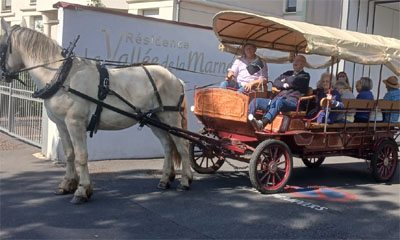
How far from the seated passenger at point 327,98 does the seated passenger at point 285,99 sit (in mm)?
357

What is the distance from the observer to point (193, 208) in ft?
20.3

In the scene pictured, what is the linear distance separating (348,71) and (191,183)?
8.12m

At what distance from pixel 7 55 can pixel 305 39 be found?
12.9 ft

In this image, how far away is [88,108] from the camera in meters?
6.27

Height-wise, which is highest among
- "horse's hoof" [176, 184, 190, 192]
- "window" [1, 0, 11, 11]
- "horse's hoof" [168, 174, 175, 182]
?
"window" [1, 0, 11, 11]

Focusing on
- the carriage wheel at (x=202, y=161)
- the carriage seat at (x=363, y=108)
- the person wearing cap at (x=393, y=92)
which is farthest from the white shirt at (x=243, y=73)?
the person wearing cap at (x=393, y=92)

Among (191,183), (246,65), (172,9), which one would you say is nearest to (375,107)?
(246,65)

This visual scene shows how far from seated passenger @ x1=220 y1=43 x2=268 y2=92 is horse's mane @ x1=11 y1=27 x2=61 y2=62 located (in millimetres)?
2777

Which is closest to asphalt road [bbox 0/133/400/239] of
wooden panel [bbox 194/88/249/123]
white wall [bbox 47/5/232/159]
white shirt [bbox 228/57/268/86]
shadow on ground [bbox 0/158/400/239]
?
shadow on ground [bbox 0/158/400/239]

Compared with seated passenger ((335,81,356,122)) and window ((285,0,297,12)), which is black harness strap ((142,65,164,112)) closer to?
seated passenger ((335,81,356,122))

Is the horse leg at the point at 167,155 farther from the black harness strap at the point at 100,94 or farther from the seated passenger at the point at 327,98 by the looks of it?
the seated passenger at the point at 327,98

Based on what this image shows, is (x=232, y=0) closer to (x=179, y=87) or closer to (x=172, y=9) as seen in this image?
(x=172, y=9)

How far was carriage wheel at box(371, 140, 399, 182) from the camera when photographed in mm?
8188

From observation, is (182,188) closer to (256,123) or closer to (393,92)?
(256,123)
